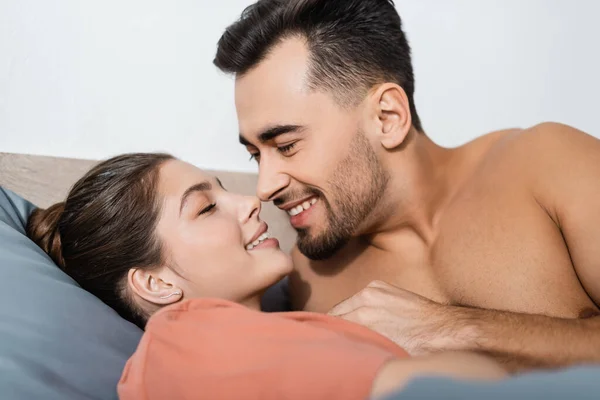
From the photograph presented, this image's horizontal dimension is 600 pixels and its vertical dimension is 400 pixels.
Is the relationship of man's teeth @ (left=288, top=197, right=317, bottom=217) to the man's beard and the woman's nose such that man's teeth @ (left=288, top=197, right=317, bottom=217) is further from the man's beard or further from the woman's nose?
the woman's nose

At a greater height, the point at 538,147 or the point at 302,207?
the point at 538,147

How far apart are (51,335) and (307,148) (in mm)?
709

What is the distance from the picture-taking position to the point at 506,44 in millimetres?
2207

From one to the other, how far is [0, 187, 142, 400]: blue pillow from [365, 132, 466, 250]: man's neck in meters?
0.70

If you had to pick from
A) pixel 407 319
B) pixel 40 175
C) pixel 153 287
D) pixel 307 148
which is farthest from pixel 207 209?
pixel 40 175

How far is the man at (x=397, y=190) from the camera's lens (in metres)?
1.29

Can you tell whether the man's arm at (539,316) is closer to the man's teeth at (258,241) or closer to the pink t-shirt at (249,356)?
the man's teeth at (258,241)

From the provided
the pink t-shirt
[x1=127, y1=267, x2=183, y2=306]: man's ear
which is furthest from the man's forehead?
the pink t-shirt

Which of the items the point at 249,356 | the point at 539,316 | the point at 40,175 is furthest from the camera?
the point at 40,175

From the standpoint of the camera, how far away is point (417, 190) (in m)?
1.62

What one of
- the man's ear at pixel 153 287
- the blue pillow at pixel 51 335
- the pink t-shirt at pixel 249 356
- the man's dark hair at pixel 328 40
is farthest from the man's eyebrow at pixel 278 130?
the pink t-shirt at pixel 249 356

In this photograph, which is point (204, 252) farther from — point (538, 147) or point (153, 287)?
point (538, 147)

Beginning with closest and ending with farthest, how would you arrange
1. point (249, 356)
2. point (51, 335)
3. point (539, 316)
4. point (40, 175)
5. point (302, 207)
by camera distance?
1. point (249, 356)
2. point (51, 335)
3. point (539, 316)
4. point (302, 207)
5. point (40, 175)

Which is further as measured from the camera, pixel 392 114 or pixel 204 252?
pixel 392 114
